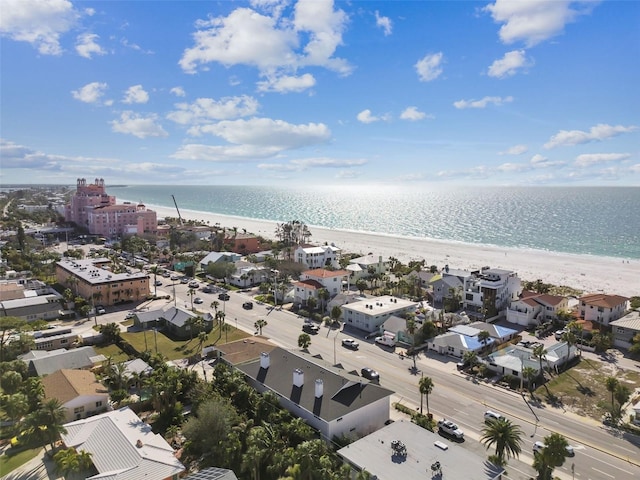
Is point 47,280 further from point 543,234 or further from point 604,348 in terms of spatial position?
point 543,234

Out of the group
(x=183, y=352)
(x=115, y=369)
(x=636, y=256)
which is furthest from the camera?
(x=636, y=256)

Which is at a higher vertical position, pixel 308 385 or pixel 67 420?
pixel 308 385

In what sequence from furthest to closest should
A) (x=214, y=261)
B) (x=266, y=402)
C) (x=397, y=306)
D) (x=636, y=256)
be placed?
(x=636, y=256) < (x=214, y=261) < (x=397, y=306) < (x=266, y=402)

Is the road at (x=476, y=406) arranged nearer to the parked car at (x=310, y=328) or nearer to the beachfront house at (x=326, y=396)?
the parked car at (x=310, y=328)

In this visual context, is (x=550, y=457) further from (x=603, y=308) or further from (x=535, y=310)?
(x=603, y=308)

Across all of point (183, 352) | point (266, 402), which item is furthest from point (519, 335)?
point (183, 352)

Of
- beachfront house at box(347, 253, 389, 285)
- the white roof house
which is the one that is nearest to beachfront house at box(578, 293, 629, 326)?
beachfront house at box(347, 253, 389, 285)

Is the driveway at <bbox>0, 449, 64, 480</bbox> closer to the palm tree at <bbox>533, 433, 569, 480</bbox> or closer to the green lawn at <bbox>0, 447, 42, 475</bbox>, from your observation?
the green lawn at <bbox>0, 447, 42, 475</bbox>

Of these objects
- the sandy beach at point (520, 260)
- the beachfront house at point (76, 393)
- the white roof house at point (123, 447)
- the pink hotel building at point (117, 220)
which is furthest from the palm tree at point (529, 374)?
the pink hotel building at point (117, 220)
